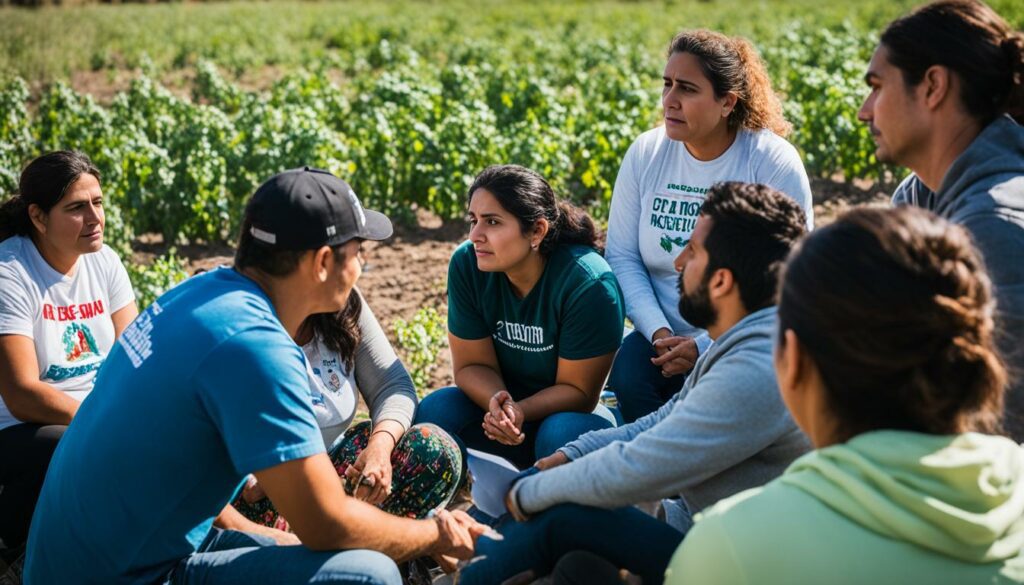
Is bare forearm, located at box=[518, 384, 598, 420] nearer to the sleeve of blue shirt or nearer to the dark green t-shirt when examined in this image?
the dark green t-shirt

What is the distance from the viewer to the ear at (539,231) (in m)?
4.07

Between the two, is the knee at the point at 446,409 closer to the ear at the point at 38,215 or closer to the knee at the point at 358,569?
the knee at the point at 358,569

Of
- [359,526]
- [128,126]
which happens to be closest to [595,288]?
[359,526]

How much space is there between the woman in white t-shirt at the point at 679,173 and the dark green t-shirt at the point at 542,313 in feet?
0.82

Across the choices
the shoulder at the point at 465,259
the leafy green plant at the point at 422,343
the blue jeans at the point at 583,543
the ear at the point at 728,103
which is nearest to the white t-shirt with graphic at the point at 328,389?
the shoulder at the point at 465,259

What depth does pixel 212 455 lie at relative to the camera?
2705 millimetres

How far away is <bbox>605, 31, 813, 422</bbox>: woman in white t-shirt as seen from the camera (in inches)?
171

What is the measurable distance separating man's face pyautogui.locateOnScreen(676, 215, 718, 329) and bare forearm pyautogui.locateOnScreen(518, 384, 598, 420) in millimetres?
1224

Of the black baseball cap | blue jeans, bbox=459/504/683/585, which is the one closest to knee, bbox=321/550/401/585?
blue jeans, bbox=459/504/683/585

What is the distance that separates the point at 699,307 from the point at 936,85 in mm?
984

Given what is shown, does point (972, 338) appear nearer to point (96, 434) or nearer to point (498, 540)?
point (498, 540)

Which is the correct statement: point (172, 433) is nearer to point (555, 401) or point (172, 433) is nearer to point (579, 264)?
point (555, 401)

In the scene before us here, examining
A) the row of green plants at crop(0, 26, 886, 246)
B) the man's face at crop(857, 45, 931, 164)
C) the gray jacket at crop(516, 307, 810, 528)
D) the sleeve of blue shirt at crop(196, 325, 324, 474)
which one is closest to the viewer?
the sleeve of blue shirt at crop(196, 325, 324, 474)

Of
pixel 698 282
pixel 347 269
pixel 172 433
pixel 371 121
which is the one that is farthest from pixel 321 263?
pixel 371 121
